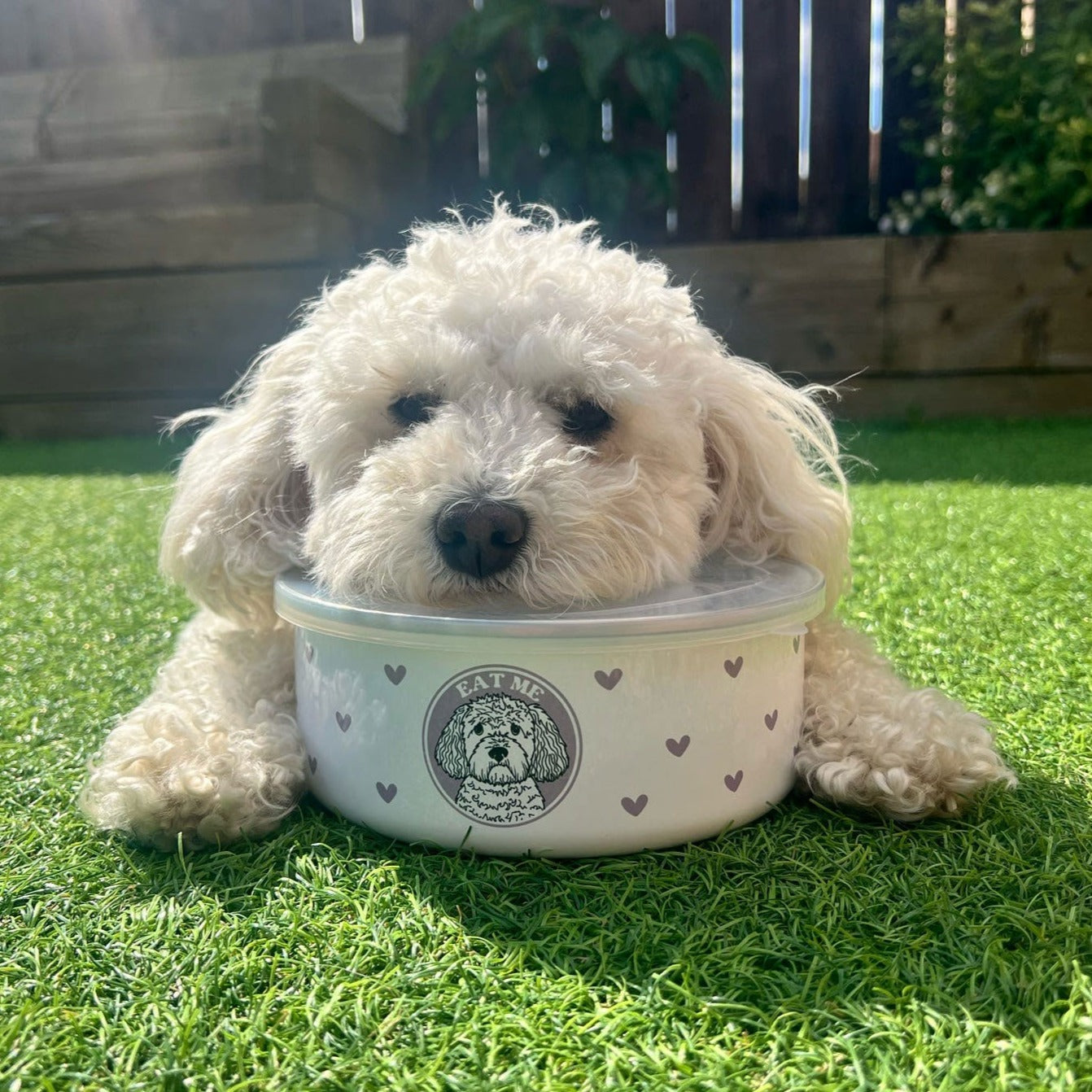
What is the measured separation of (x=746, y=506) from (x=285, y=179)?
4.48m

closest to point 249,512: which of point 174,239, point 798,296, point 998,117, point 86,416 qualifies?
point 798,296

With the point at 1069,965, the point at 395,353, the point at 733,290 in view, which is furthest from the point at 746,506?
the point at 733,290

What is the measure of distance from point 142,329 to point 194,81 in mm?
2557

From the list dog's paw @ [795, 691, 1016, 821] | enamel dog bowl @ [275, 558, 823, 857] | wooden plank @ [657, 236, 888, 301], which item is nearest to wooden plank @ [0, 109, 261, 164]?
wooden plank @ [657, 236, 888, 301]

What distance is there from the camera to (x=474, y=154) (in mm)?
6832

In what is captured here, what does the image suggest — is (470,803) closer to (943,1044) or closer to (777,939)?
(777,939)

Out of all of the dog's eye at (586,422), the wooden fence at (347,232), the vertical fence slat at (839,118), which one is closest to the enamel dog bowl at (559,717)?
the dog's eye at (586,422)

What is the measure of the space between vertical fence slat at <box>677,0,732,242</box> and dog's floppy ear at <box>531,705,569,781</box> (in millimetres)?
5866

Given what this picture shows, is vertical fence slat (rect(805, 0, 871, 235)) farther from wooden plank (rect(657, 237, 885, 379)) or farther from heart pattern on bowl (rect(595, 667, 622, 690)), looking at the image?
heart pattern on bowl (rect(595, 667, 622, 690))

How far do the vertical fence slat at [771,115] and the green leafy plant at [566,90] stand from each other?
22.1 inches

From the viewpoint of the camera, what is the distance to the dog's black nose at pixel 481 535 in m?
1.49

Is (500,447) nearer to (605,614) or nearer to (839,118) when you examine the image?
(605,614)

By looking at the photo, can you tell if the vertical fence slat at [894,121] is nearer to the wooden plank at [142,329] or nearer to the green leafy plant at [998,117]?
the green leafy plant at [998,117]

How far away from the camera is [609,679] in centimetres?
139
